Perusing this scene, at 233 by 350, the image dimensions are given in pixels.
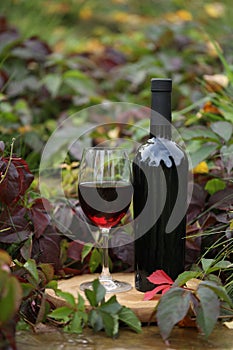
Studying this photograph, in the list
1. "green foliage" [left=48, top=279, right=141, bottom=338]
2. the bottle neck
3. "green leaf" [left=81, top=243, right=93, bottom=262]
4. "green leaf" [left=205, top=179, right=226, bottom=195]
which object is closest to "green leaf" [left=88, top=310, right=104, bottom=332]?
"green foliage" [left=48, top=279, right=141, bottom=338]

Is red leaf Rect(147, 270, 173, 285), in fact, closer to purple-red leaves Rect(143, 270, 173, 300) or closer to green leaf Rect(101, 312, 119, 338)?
purple-red leaves Rect(143, 270, 173, 300)

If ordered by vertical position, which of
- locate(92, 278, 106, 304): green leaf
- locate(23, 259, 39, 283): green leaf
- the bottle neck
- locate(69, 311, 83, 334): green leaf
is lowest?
locate(69, 311, 83, 334): green leaf

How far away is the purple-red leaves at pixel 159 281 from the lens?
1.54 metres

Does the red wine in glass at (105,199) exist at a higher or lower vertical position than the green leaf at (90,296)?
higher

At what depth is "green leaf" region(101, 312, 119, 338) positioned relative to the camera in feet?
4.59

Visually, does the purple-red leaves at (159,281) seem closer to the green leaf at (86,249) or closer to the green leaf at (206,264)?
the green leaf at (206,264)

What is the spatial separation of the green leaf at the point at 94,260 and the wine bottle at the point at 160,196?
244mm

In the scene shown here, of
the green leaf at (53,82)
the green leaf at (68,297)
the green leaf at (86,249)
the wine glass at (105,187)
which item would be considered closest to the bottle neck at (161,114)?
the wine glass at (105,187)

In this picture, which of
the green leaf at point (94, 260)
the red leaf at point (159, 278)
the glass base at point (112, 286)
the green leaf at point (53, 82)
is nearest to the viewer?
the red leaf at point (159, 278)

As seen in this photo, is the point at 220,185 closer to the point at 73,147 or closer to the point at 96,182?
the point at 96,182

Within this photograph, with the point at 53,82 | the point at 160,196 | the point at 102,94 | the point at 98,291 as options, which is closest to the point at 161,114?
the point at 160,196

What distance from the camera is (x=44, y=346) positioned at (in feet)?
4.50

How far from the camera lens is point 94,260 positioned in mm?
1894

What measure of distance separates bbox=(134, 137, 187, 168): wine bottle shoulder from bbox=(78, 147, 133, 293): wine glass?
0.07 metres
